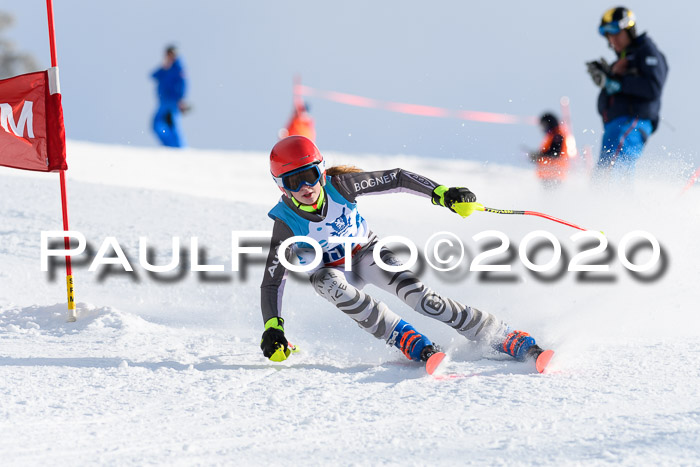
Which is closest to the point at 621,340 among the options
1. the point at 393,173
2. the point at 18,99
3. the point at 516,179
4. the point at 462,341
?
the point at 462,341

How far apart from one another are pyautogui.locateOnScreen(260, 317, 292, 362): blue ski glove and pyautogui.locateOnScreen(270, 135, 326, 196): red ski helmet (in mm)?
634

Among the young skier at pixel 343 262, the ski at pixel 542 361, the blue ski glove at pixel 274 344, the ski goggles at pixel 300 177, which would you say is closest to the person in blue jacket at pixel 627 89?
the young skier at pixel 343 262

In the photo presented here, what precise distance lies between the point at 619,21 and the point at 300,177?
3.32 metres

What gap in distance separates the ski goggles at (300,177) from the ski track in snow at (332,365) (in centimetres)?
84

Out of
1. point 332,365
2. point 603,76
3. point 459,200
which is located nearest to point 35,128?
point 332,365

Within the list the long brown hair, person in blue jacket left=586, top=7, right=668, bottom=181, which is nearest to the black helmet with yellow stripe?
person in blue jacket left=586, top=7, right=668, bottom=181

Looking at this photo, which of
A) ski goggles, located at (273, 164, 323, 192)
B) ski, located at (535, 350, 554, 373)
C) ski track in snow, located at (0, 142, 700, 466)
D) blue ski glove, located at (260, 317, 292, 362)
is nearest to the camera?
ski track in snow, located at (0, 142, 700, 466)

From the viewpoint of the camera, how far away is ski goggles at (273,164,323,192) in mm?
3613

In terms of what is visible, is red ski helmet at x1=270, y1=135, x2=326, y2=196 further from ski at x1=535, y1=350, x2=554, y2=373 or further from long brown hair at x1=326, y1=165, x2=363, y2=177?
ski at x1=535, y1=350, x2=554, y2=373

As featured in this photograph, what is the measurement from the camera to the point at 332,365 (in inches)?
146

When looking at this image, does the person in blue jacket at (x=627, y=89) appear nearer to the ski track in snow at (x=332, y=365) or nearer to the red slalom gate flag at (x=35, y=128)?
the ski track in snow at (x=332, y=365)

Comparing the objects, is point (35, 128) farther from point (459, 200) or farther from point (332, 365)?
point (459, 200)

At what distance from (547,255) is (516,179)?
8.28 m

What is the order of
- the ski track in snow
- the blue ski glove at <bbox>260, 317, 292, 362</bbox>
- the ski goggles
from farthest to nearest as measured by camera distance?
the ski goggles < the blue ski glove at <bbox>260, 317, 292, 362</bbox> < the ski track in snow
